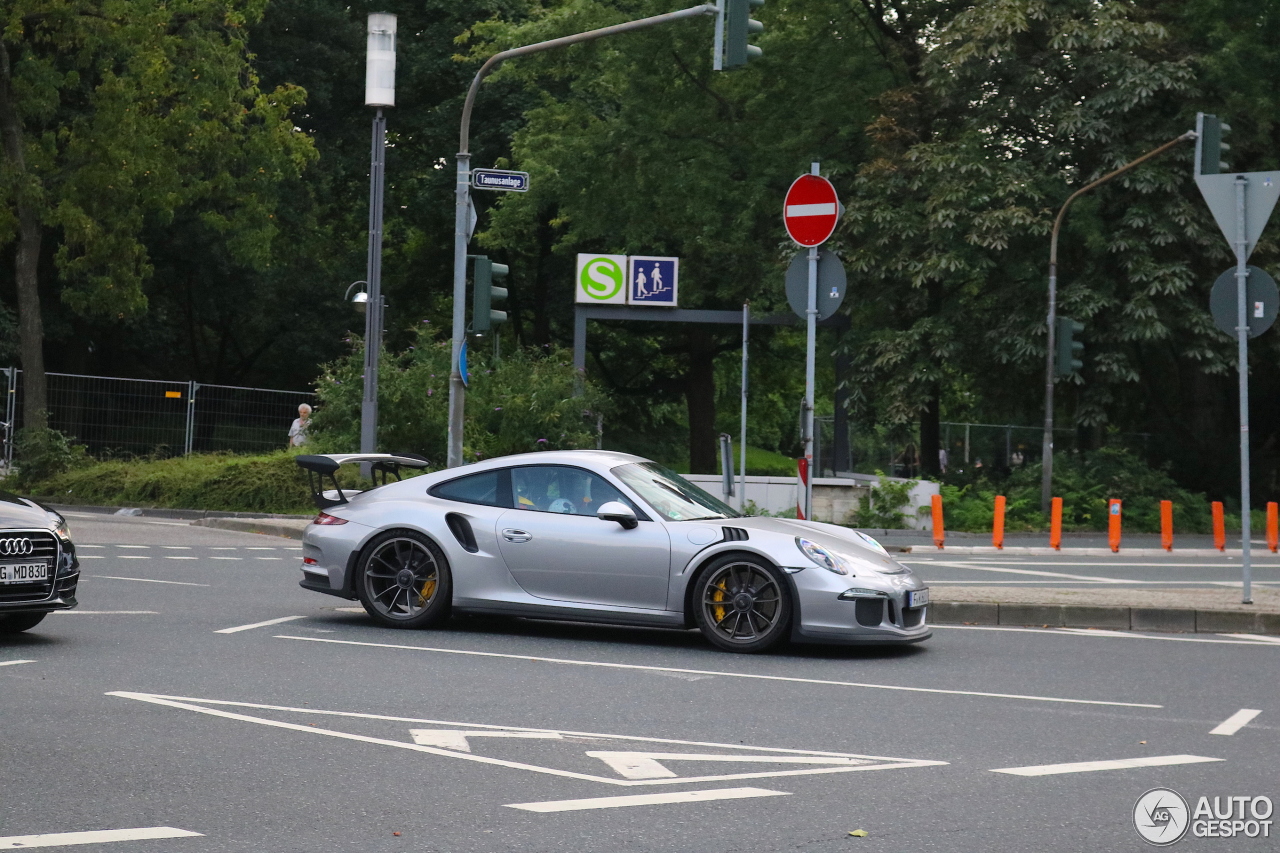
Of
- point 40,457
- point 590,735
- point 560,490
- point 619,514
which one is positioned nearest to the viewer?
point 590,735

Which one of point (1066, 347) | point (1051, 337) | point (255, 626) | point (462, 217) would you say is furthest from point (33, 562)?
point (1051, 337)

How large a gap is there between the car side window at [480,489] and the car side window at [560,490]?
63 millimetres

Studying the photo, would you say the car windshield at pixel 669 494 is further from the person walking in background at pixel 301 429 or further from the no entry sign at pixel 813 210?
the person walking in background at pixel 301 429

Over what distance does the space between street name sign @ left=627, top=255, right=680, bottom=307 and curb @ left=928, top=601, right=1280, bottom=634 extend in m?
19.4

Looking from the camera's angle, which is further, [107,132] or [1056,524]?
[107,132]

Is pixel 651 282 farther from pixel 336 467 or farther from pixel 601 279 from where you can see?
pixel 336 467

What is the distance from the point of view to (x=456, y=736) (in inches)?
274

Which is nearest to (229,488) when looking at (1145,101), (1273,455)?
(1145,101)

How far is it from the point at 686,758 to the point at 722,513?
4.30 metres

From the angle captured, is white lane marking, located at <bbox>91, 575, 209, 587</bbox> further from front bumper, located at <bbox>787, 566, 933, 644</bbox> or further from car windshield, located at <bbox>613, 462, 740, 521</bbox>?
front bumper, located at <bbox>787, 566, 933, 644</bbox>

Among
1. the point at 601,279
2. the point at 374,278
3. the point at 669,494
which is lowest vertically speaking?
the point at 669,494

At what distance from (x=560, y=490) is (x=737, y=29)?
7469mm

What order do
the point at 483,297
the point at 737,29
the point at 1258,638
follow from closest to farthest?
1. the point at 1258,638
2. the point at 737,29
3. the point at 483,297

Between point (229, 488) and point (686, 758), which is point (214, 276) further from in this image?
point (686, 758)
